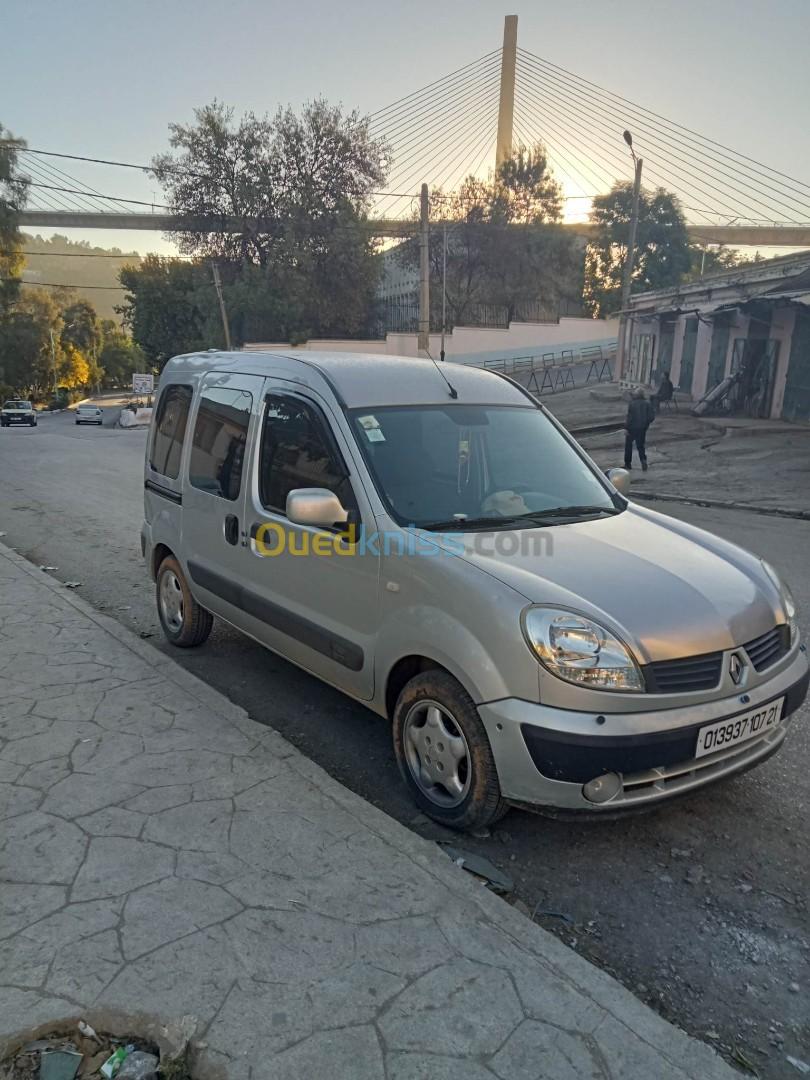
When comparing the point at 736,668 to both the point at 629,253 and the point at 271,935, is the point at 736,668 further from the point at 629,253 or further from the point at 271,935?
the point at 629,253

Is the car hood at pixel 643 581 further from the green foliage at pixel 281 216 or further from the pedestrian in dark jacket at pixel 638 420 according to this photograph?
the green foliage at pixel 281 216

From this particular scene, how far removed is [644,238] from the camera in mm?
45969

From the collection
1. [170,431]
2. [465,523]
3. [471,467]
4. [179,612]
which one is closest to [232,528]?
[179,612]

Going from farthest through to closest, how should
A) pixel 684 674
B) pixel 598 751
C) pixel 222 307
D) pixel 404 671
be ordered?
pixel 222 307, pixel 404 671, pixel 684 674, pixel 598 751

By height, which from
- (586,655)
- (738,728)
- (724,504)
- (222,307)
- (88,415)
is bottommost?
(88,415)

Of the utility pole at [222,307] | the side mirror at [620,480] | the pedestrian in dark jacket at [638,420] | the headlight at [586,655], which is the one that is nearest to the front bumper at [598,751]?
the headlight at [586,655]

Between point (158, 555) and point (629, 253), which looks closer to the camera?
point (158, 555)

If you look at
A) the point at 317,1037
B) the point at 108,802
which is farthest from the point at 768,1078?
the point at 108,802

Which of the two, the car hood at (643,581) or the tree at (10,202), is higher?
the tree at (10,202)

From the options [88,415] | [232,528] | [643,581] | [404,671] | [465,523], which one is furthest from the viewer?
[88,415]

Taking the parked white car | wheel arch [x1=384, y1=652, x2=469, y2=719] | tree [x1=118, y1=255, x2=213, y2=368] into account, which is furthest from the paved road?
tree [x1=118, y1=255, x2=213, y2=368]

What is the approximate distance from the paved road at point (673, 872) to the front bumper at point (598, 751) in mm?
Result: 366

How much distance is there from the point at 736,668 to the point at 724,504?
32.6ft

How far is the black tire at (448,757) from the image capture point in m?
2.97
